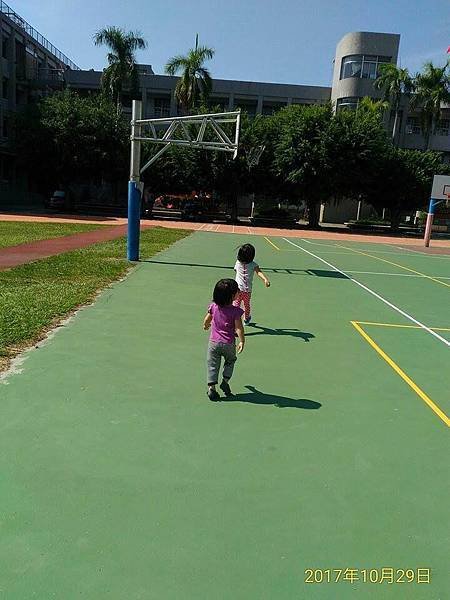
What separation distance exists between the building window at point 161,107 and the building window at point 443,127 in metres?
30.1

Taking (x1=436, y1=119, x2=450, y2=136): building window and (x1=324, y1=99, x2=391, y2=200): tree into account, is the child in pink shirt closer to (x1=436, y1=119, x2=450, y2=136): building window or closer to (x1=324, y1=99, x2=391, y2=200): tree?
(x1=324, y1=99, x2=391, y2=200): tree

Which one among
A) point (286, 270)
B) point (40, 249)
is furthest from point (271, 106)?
point (286, 270)

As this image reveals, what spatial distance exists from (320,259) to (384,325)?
10.3m

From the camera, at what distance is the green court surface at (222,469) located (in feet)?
8.45

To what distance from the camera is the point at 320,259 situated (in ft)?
60.3

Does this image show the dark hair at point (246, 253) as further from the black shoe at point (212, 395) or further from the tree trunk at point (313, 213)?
the tree trunk at point (313, 213)

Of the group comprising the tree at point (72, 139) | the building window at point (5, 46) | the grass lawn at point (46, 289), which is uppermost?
the building window at point (5, 46)

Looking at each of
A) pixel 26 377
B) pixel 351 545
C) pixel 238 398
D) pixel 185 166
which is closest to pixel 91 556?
pixel 351 545

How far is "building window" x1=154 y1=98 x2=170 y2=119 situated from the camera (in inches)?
2265

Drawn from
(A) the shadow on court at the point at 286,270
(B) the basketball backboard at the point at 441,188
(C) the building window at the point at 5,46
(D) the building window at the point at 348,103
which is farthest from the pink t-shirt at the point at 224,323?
(D) the building window at the point at 348,103

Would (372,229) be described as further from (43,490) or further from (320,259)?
(43,490)

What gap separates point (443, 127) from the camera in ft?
182

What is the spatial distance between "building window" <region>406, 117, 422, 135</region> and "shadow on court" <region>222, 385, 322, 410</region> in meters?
56.9

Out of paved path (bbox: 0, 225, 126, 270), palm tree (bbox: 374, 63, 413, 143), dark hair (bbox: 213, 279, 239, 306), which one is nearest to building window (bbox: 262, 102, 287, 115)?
palm tree (bbox: 374, 63, 413, 143)
